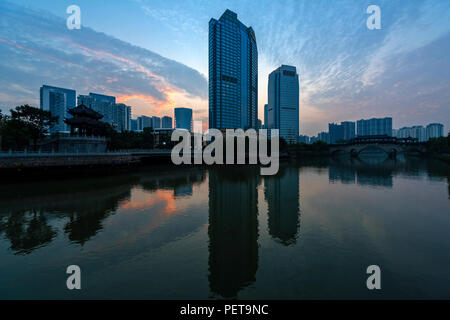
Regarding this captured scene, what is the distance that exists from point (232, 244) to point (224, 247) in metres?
0.64

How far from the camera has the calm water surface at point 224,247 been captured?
312 inches

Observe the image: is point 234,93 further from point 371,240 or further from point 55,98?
point 55,98

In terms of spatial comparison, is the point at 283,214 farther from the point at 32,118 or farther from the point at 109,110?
the point at 109,110

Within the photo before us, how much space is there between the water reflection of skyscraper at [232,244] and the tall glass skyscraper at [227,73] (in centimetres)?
11507

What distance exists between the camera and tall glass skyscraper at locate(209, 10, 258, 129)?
432ft

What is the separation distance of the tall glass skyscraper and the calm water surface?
4598 inches

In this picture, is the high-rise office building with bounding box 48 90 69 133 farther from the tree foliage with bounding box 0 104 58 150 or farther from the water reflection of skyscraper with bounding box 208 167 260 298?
the water reflection of skyscraper with bounding box 208 167 260 298

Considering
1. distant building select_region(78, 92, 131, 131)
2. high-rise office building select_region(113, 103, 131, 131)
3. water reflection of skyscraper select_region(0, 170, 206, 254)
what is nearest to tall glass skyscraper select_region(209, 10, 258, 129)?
distant building select_region(78, 92, 131, 131)

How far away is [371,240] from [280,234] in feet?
18.1

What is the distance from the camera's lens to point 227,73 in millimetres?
134875

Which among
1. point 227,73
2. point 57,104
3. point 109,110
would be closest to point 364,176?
point 227,73

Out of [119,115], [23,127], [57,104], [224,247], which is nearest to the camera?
[224,247]
